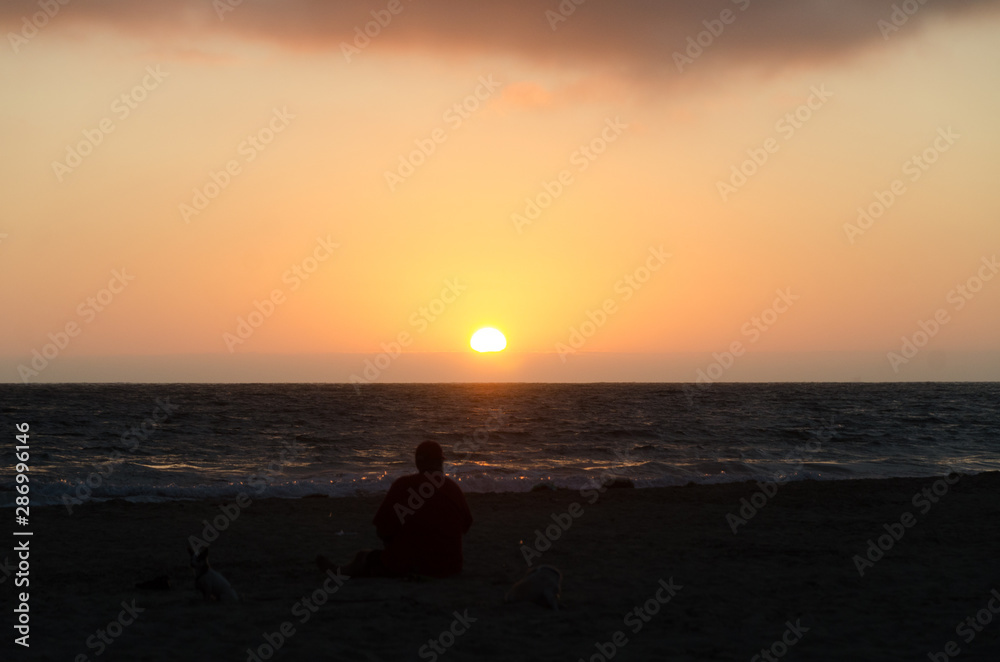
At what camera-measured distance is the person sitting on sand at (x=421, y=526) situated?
7.82m

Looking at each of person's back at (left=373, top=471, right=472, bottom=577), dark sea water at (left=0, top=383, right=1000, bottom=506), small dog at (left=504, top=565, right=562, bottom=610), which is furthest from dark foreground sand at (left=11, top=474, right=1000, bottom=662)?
dark sea water at (left=0, top=383, right=1000, bottom=506)

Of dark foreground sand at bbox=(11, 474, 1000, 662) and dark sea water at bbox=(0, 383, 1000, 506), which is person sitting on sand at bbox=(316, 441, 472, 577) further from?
dark sea water at bbox=(0, 383, 1000, 506)

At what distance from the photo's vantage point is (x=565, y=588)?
8.16 m

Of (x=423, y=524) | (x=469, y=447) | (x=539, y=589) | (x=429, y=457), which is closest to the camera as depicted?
(x=539, y=589)

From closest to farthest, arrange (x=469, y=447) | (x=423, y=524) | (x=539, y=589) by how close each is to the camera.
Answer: (x=539, y=589), (x=423, y=524), (x=469, y=447)

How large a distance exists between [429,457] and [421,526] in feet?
2.84

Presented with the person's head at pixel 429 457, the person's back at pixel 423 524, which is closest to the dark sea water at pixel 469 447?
the person's back at pixel 423 524

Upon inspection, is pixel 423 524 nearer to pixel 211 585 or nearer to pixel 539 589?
pixel 539 589

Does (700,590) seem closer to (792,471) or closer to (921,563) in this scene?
(921,563)

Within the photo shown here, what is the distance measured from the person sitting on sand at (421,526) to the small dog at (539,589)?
0.89 metres

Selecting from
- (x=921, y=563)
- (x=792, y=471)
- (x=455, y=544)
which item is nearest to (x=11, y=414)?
(x=792, y=471)

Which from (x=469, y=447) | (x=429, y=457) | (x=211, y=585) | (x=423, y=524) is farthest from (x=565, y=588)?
(x=469, y=447)

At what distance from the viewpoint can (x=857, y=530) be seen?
38.3 ft

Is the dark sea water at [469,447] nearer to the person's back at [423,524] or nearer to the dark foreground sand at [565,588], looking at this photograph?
the dark foreground sand at [565,588]
